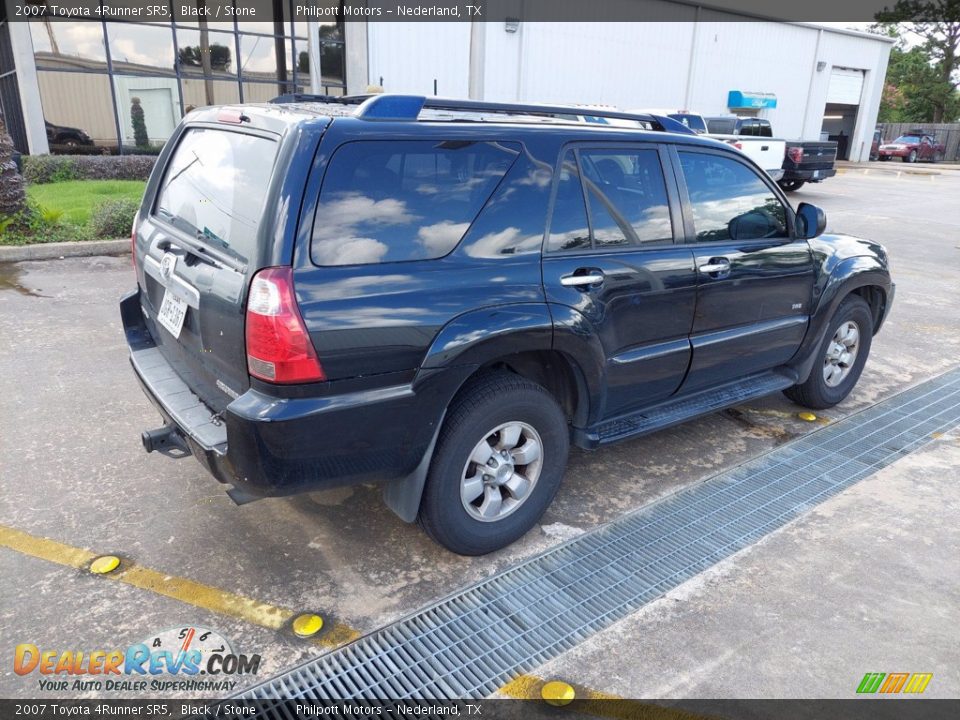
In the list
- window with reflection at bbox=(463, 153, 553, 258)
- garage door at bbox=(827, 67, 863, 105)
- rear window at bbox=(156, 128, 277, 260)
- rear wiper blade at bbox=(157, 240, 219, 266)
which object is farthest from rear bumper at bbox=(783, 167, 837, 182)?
garage door at bbox=(827, 67, 863, 105)

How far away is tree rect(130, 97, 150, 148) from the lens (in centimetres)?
1623

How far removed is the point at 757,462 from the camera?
4.22m

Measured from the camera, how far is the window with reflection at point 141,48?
51.3ft

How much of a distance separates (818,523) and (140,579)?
10.4ft

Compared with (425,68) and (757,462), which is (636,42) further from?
(757,462)

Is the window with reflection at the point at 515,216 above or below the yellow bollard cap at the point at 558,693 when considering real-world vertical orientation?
above

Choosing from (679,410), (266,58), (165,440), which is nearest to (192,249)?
(165,440)

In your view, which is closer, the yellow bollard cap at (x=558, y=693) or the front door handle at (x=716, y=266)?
the yellow bollard cap at (x=558, y=693)

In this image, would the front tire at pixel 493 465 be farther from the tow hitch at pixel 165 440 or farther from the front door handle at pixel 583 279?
the tow hitch at pixel 165 440

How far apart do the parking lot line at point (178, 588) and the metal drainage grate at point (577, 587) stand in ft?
0.71

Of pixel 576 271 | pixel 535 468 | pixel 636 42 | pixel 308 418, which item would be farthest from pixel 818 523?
pixel 636 42

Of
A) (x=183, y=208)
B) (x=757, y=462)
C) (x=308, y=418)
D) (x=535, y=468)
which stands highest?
(x=183, y=208)

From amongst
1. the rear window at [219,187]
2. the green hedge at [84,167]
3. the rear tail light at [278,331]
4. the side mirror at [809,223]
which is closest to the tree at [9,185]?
the green hedge at [84,167]

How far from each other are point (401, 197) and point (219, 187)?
849mm
